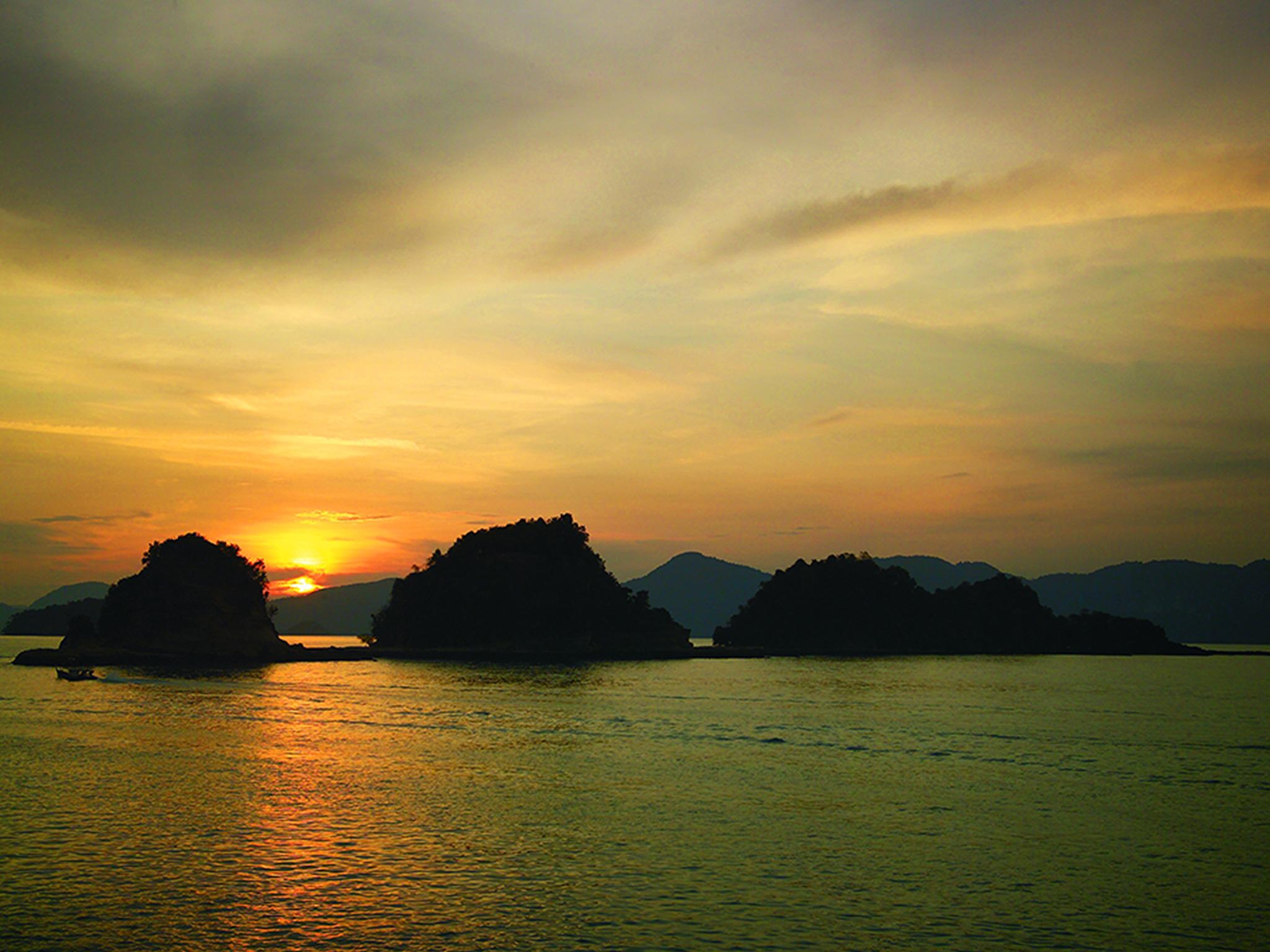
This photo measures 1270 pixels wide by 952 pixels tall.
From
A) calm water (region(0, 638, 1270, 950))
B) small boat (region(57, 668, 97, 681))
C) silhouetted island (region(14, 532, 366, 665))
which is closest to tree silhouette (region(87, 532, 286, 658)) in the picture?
silhouetted island (region(14, 532, 366, 665))

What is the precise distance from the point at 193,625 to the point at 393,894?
167442 mm

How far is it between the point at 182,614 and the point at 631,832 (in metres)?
163

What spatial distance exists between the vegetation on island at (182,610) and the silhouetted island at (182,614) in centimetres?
11

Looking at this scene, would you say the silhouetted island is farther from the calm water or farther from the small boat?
the calm water

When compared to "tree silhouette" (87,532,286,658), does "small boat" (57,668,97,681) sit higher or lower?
lower

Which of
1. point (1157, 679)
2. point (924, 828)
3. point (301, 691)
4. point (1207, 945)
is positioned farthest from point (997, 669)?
point (1207, 945)

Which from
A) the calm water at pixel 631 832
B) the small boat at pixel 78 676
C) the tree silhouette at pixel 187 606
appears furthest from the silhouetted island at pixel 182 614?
the calm water at pixel 631 832

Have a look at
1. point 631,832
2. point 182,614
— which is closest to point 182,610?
point 182,614

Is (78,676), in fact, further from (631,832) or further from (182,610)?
(631,832)

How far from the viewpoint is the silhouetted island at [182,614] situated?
173250 millimetres

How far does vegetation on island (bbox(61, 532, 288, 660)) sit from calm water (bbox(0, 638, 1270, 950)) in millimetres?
102775

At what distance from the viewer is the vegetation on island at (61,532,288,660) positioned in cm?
17388

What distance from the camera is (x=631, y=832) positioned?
33812mm

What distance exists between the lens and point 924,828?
34.9 metres
